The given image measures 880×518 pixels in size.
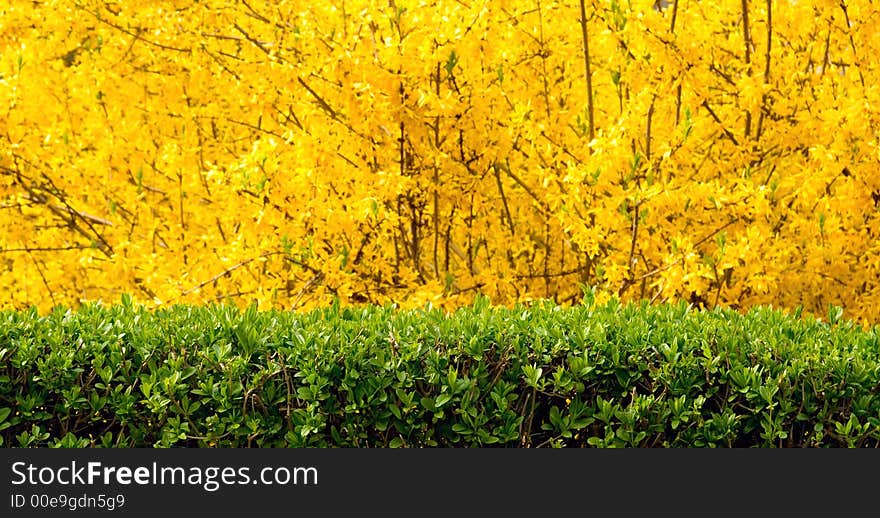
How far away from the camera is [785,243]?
6.18m

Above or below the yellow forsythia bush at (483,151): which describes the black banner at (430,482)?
below

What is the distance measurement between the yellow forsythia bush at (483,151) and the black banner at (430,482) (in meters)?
1.70

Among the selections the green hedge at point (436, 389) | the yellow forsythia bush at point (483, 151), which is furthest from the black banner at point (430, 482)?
the yellow forsythia bush at point (483, 151)

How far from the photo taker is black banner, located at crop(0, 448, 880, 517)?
3.78 meters

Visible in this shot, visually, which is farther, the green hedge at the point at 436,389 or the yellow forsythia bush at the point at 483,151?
the yellow forsythia bush at the point at 483,151

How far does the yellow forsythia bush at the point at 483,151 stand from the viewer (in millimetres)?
5883

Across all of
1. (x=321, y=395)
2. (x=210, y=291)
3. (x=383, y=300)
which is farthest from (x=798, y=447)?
(x=210, y=291)

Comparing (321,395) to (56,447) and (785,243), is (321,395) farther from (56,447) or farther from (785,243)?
(785,243)

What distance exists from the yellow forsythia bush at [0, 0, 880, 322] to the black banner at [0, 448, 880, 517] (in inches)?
67.1

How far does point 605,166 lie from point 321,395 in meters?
2.35

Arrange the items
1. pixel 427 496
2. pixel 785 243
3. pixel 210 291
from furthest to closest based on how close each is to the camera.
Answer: pixel 210 291 → pixel 785 243 → pixel 427 496

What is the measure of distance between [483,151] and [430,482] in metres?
2.76

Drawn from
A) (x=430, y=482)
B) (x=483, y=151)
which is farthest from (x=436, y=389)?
(x=483, y=151)

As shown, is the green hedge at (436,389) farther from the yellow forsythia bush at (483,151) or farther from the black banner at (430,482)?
the yellow forsythia bush at (483,151)
